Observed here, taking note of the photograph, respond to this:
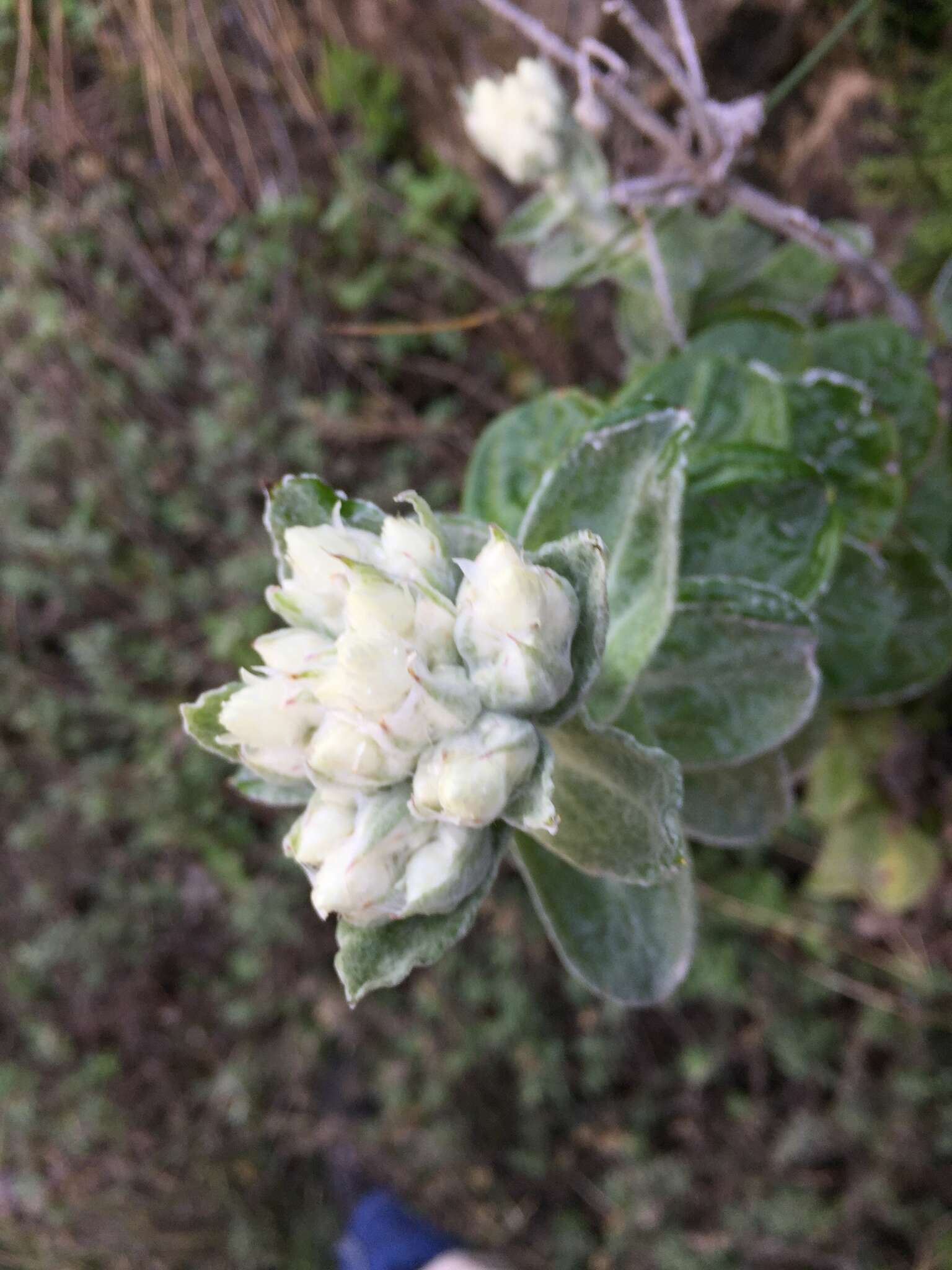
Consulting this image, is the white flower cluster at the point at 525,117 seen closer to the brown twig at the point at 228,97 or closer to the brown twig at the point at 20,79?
the brown twig at the point at 20,79

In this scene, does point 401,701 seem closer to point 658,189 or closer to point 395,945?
point 395,945

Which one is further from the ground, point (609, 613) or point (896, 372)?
point (609, 613)

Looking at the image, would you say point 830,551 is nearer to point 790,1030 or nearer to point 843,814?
point 843,814

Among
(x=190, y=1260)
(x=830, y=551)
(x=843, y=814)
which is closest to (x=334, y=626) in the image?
(x=830, y=551)


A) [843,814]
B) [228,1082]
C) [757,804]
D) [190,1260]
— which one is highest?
[757,804]

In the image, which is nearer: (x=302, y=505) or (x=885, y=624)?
(x=302, y=505)

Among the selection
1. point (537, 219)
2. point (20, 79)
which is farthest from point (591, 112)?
point (20, 79)

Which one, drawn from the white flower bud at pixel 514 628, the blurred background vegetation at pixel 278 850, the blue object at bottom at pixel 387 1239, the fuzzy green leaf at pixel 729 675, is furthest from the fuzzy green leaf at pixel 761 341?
the blue object at bottom at pixel 387 1239

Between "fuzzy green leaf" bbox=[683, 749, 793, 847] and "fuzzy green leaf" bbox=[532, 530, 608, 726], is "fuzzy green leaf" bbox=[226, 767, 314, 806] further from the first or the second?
"fuzzy green leaf" bbox=[683, 749, 793, 847]

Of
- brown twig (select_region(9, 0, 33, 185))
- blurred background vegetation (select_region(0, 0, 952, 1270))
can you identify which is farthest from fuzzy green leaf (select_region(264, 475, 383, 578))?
blurred background vegetation (select_region(0, 0, 952, 1270))
